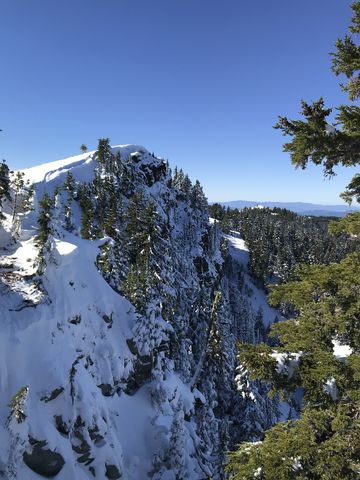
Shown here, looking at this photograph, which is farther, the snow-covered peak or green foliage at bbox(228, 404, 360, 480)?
the snow-covered peak

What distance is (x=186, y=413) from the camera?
32.6 m

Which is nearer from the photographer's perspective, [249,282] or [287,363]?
[287,363]

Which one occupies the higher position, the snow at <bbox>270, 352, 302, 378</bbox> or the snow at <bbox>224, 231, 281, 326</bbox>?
the snow at <bbox>270, 352, 302, 378</bbox>

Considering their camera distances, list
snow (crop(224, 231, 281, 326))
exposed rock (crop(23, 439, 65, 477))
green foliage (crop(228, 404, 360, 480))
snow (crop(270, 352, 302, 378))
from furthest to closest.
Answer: snow (crop(224, 231, 281, 326)) → exposed rock (crop(23, 439, 65, 477)) → snow (crop(270, 352, 302, 378)) → green foliage (crop(228, 404, 360, 480))

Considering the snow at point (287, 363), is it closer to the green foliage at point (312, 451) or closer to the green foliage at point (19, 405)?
the green foliage at point (312, 451)

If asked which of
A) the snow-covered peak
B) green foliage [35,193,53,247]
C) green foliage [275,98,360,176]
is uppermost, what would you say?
the snow-covered peak

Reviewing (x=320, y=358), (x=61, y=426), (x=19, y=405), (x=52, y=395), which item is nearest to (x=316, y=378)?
(x=320, y=358)

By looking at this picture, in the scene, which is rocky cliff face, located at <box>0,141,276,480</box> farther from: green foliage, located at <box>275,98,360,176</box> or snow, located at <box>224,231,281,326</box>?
snow, located at <box>224,231,281,326</box>

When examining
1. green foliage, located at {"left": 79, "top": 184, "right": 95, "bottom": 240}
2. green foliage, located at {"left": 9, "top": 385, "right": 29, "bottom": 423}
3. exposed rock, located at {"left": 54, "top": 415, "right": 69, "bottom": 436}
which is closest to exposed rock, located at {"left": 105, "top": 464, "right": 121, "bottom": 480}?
exposed rock, located at {"left": 54, "top": 415, "right": 69, "bottom": 436}

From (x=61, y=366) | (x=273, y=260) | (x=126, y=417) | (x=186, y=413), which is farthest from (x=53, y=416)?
(x=273, y=260)

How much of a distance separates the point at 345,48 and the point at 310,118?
2.05 meters

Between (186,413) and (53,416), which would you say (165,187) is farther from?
(53,416)

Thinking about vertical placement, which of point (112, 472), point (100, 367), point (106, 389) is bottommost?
point (112, 472)

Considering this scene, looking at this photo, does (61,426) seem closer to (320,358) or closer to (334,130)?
(320,358)
